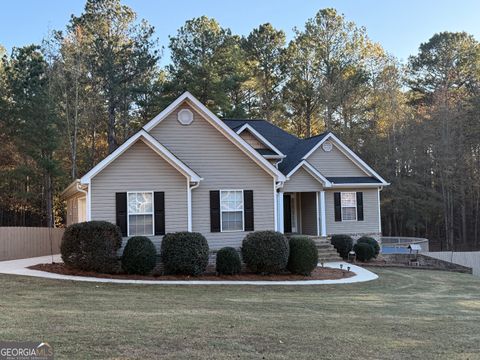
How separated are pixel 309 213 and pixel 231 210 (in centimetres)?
650

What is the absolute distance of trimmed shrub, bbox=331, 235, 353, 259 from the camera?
19.9m

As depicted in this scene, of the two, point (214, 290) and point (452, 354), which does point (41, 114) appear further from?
point (452, 354)

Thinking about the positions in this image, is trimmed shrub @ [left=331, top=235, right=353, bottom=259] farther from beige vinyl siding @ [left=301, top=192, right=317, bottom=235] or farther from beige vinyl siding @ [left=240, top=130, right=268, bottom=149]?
beige vinyl siding @ [left=240, top=130, right=268, bottom=149]

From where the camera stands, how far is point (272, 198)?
16750 millimetres

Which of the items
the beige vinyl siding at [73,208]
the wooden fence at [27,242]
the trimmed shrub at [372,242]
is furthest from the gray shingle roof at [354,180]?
the wooden fence at [27,242]

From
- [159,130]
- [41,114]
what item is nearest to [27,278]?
[159,130]

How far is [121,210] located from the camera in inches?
584

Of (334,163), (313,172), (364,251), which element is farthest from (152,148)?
(334,163)

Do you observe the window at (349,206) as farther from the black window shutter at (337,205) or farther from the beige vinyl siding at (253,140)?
the beige vinyl siding at (253,140)

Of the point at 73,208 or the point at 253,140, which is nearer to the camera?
the point at 253,140

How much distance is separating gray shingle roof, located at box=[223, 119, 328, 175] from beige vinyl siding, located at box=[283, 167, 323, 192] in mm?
390

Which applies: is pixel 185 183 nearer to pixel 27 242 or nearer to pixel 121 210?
pixel 121 210

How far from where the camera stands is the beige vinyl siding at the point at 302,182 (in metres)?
20.4

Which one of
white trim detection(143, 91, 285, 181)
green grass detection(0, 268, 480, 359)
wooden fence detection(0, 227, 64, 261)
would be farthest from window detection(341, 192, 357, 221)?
wooden fence detection(0, 227, 64, 261)
